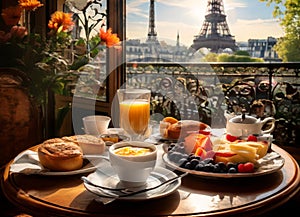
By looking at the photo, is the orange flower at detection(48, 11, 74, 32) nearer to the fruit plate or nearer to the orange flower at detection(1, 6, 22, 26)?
the orange flower at detection(1, 6, 22, 26)

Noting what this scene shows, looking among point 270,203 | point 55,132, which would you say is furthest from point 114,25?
point 270,203

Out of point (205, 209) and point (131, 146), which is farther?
point (131, 146)

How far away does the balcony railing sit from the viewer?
341 cm

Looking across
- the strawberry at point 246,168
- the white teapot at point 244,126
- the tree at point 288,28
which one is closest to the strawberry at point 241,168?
the strawberry at point 246,168

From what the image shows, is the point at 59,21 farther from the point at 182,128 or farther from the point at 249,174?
the point at 249,174

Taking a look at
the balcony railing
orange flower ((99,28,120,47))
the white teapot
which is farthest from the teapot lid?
the balcony railing

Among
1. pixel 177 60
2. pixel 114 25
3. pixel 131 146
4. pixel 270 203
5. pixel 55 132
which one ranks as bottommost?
pixel 55 132

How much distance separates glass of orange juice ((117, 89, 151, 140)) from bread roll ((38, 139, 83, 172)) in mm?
325

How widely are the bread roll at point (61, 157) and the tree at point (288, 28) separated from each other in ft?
14.6

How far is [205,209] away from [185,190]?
13 centimetres

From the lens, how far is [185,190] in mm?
1031

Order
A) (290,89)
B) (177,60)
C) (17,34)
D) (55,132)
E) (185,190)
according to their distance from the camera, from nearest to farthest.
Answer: (185,190) < (17,34) < (55,132) < (290,89) < (177,60)

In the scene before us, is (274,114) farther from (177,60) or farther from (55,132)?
(55,132)

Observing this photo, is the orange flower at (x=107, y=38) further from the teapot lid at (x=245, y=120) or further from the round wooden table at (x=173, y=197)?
the round wooden table at (x=173, y=197)
